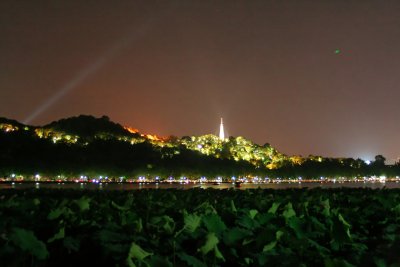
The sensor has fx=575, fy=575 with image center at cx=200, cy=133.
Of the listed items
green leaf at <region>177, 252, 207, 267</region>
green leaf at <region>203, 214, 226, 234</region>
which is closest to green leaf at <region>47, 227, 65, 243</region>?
green leaf at <region>203, 214, 226, 234</region>

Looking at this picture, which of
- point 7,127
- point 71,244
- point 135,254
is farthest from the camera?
point 7,127

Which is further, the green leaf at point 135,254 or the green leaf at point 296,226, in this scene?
the green leaf at point 296,226

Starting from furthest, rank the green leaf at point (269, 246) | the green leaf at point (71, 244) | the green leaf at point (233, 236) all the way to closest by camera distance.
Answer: the green leaf at point (71, 244), the green leaf at point (233, 236), the green leaf at point (269, 246)

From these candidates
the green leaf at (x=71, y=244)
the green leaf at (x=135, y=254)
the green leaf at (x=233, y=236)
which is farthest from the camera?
the green leaf at (x=71, y=244)

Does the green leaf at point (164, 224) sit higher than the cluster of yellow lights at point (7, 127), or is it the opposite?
the cluster of yellow lights at point (7, 127)

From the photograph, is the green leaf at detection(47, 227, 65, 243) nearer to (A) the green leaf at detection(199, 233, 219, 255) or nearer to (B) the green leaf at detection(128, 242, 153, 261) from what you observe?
(B) the green leaf at detection(128, 242, 153, 261)

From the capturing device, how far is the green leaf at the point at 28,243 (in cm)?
680

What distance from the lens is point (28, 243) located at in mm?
6855

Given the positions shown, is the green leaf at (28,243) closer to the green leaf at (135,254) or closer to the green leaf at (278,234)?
the green leaf at (135,254)

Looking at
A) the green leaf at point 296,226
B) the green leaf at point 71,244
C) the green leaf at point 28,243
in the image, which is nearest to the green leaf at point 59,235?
the green leaf at point 71,244

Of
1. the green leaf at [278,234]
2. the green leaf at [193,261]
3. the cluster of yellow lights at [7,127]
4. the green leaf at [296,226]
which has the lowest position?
the green leaf at [193,261]

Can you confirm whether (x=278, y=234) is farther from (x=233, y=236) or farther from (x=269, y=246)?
(x=233, y=236)

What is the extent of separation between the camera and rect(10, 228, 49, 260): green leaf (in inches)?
268

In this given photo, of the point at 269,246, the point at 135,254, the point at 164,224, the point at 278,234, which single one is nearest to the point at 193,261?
the point at 135,254
